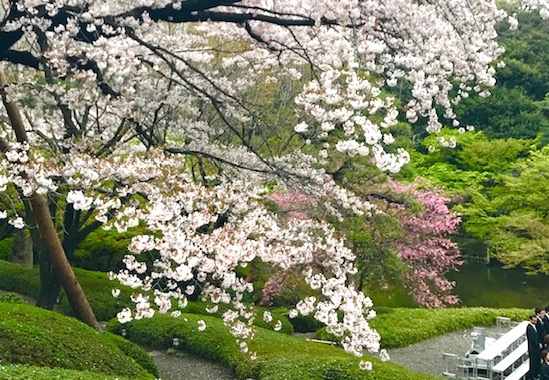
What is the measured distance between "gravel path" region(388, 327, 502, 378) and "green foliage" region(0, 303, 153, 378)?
20.9ft

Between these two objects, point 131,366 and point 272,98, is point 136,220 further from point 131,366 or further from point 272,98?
point 272,98

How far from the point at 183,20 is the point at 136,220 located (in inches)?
94.6

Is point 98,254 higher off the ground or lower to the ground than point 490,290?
lower

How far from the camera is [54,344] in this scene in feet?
20.8

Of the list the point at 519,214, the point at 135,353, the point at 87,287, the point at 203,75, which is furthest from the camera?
the point at 519,214

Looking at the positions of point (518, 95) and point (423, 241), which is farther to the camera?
point (518, 95)

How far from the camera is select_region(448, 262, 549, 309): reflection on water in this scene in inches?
877

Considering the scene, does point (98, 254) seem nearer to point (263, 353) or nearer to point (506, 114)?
point (263, 353)

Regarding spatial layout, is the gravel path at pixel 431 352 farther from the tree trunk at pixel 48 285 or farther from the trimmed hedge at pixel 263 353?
the tree trunk at pixel 48 285

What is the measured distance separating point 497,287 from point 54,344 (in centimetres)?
2161

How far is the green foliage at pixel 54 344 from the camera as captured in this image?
605 centimetres

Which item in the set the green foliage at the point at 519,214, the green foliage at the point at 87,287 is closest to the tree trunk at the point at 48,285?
the green foliage at the point at 87,287

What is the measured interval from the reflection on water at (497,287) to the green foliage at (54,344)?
17.7 meters

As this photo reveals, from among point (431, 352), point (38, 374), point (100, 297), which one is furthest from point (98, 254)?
point (38, 374)
